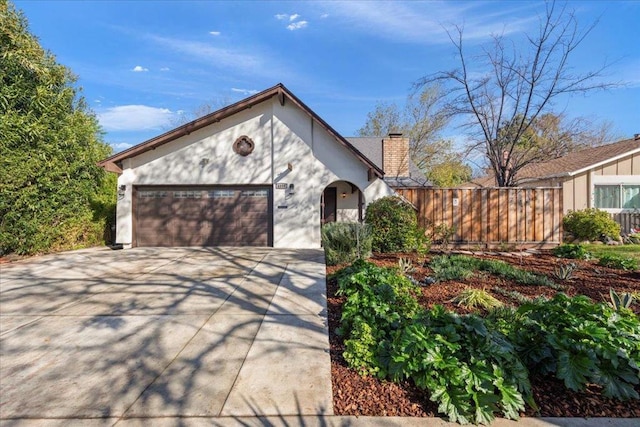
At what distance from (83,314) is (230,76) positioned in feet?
50.4

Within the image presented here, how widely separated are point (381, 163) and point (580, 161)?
8.93 metres

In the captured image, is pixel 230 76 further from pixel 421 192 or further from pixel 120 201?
pixel 421 192

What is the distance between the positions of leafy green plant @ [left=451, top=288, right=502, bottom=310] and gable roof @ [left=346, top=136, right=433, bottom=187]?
34.1ft

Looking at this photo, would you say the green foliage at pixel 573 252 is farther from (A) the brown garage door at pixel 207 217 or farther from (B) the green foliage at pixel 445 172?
(B) the green foliage at pixel 445 172

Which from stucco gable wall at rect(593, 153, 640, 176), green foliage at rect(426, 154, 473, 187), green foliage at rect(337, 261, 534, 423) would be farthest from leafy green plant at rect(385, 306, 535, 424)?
green foliage at rect(426, 154, 473, 187)

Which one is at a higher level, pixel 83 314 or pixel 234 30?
pixel 234 30

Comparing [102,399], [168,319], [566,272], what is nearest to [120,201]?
[168,319]

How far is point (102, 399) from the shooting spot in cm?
268

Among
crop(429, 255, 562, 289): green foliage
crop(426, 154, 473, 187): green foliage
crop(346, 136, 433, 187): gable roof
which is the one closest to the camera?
crop(429, 255, 562, 289): green foliage

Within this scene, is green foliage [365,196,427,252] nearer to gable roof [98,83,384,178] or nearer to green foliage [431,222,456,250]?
green foliage [431,222,456,250]

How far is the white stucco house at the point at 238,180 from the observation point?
11164 mm

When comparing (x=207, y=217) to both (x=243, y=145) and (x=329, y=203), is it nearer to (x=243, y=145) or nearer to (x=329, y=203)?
(x=243, y=145)

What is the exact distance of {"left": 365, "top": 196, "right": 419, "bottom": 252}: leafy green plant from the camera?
928 cm

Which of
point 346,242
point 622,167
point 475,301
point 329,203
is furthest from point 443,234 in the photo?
point 622,167
